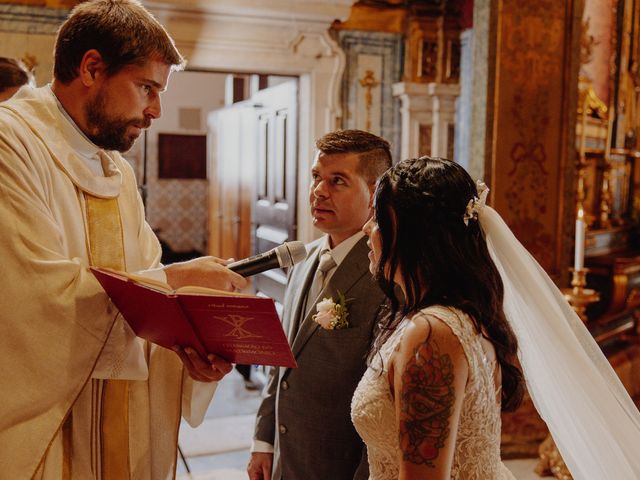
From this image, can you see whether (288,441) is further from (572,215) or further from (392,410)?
(572,215)

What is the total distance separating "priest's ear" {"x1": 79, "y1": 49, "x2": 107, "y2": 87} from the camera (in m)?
1.82

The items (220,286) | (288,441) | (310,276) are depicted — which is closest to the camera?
(220,286)

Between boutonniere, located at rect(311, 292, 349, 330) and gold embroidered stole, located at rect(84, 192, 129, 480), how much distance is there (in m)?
0.56

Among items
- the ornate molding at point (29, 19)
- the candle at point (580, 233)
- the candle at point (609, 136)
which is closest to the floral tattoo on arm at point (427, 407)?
the candle at point (580, 233)

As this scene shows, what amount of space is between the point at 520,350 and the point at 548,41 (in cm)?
283

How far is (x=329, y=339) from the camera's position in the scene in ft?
6.84

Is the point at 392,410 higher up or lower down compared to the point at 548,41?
lower down

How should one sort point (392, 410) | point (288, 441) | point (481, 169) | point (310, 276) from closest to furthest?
point (392, 410), point (288, 441), point (310, 276), point (481, 169)

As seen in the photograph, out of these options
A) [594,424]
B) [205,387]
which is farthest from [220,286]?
[594,424]

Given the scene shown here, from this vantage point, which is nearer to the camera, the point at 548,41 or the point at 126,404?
the point at 126,404

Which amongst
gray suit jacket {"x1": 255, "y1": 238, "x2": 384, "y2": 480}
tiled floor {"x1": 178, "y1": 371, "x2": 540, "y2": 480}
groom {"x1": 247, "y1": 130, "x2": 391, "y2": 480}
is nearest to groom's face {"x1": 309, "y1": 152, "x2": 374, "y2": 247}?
groom {"x1": 247, "y1": 130, "x2": 391, "y2": 480}

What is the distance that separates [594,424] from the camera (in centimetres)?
195

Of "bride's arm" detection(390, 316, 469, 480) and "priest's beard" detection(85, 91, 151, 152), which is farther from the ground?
"priest's beard" detection(85, 91, 151, 152)

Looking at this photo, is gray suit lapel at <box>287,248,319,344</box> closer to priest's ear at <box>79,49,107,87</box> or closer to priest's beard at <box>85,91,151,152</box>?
priest's beard at <box>85,91,151,152</box>
